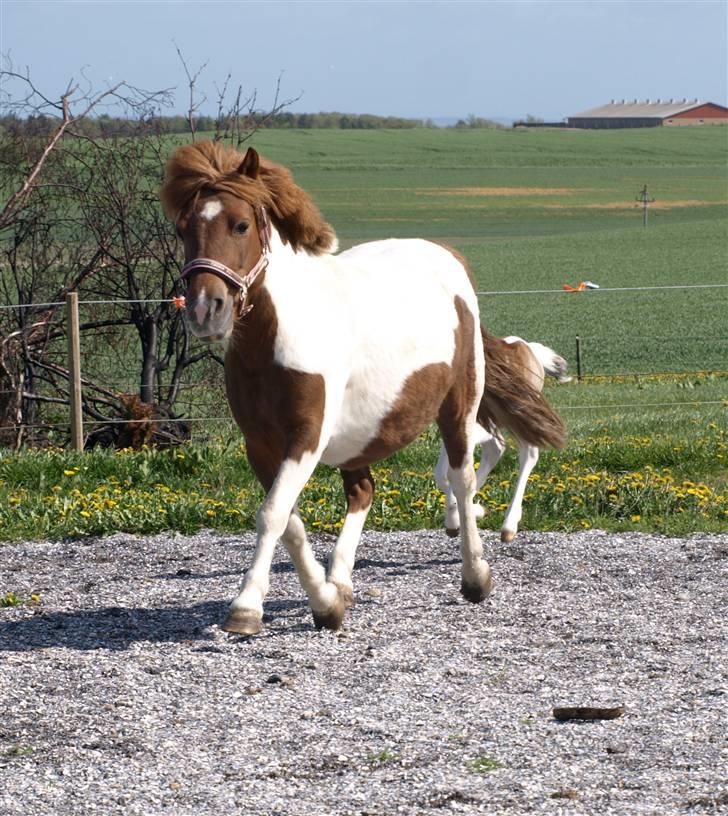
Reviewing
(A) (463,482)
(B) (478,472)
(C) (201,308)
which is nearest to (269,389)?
(C) (201,308)

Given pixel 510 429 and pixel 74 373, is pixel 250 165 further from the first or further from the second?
pixel 74 373

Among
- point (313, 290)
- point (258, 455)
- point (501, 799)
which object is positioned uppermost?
point (313, 290)

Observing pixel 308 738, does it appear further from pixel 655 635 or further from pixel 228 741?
pixel 655 635

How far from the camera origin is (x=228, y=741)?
465 centimetres

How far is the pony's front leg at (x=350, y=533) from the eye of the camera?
6332 millimetres

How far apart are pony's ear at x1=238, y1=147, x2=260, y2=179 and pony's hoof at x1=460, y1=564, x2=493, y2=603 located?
2.23 metres

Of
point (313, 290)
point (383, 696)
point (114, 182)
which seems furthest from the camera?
point (114, 182)

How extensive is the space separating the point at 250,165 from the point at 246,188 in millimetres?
115

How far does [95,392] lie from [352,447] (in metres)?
9.28

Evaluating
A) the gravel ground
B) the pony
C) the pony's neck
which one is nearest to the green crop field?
the pony

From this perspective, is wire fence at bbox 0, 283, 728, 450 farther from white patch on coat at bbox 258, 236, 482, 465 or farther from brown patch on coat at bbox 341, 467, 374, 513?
brown patch on coat at bbox 341, 467, 374, 513

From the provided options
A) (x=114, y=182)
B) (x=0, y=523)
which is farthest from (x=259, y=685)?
(x=114, y=182)

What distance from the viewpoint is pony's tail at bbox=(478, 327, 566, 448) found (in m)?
7.55

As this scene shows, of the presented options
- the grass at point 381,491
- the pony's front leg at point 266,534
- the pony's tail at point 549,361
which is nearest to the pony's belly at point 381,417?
the pony's front leg at point 266,534
